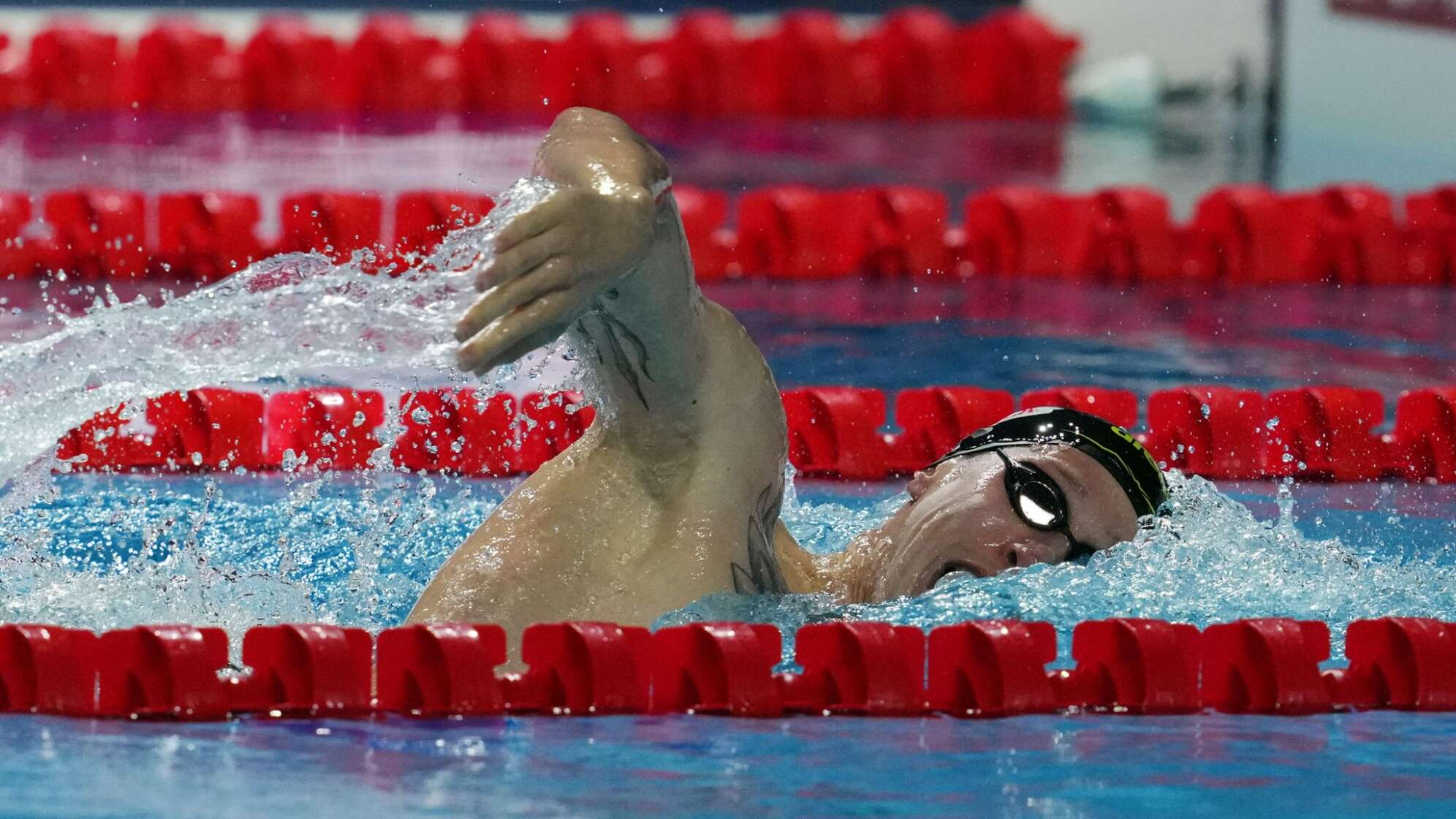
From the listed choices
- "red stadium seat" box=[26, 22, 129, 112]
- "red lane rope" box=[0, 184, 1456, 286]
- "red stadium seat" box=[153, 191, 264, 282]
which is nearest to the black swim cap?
"red lane rope" box=[0, 184, 1456, 286]

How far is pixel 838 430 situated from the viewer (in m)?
4.74

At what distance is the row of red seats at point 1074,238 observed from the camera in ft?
22.2

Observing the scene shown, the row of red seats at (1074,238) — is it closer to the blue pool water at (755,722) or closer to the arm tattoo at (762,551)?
the blue pool water at (755,722)

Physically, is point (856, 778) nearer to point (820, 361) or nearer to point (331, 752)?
point (331, 752)

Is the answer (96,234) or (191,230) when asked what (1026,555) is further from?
(96,234)

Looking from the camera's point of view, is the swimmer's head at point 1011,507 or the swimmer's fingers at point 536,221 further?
the swimmer's head at point 1011,507

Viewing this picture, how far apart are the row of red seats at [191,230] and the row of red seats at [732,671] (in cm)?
345

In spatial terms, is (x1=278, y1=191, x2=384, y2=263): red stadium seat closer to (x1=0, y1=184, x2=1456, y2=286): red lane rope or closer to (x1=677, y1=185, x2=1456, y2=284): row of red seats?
(x1=0, y1=184, x2=1456, y2=286): red lane rope

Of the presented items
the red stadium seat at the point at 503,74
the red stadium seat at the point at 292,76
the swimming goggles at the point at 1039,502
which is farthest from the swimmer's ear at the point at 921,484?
the red stadium seat at the point at 292,76

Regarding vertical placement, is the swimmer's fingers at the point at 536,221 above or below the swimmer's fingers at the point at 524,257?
above

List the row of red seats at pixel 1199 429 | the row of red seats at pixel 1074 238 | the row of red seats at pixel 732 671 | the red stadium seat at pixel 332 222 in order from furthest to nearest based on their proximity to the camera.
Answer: the row of red seats at pixel 1074 238
the red stadium seat at pixel 332 222
the row of red seats at pixel 1199 429
the row of red seats at pixel 732 671

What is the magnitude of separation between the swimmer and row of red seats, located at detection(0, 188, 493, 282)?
335 cm

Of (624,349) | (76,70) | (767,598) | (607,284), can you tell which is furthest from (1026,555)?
(76,70)

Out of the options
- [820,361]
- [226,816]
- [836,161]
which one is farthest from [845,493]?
[836,161]
